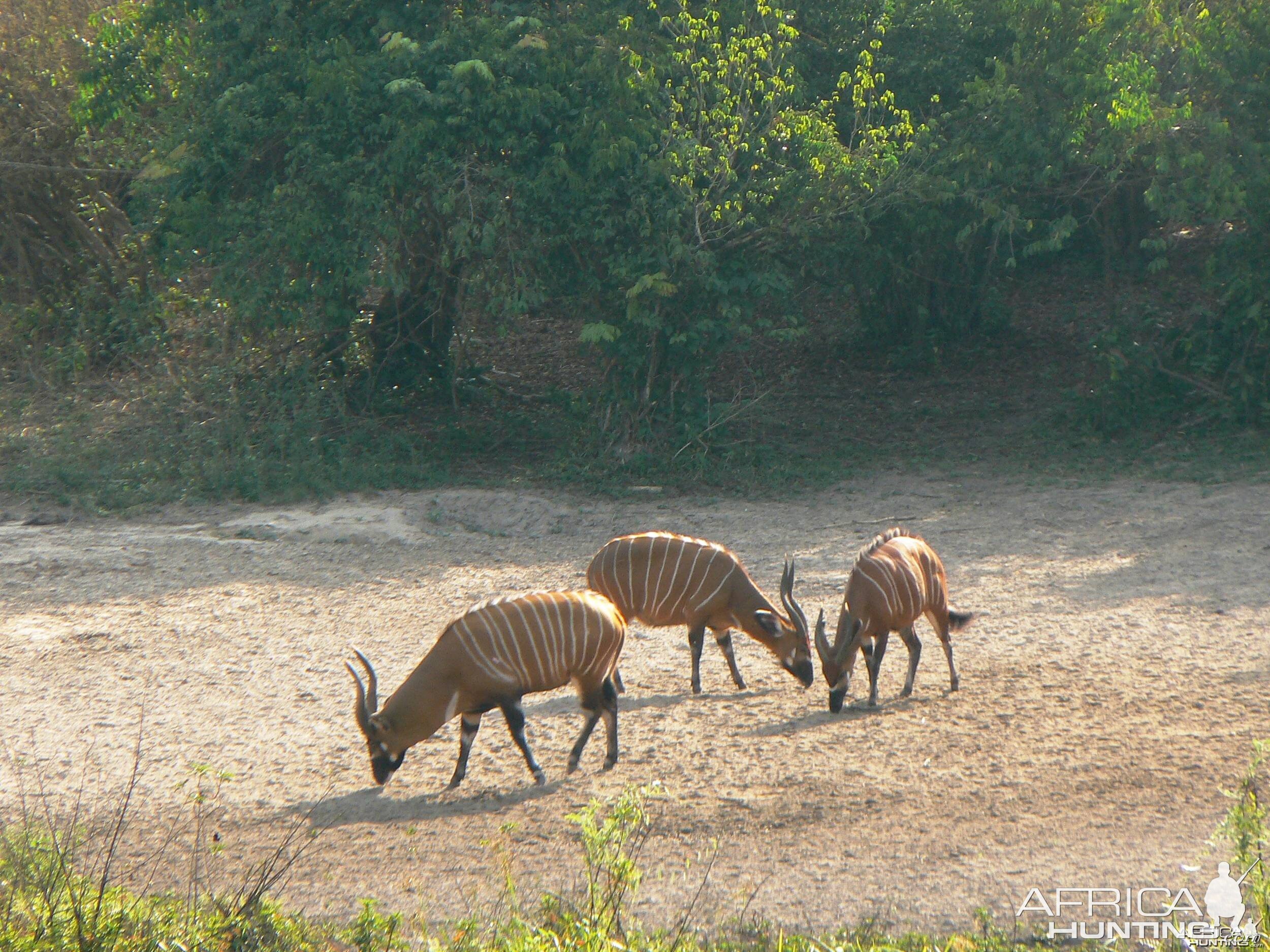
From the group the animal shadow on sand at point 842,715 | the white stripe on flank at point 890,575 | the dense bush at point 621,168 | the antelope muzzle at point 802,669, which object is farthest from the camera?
the dense bush at point 621,168

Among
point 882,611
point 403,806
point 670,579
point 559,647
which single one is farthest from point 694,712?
point 403,806

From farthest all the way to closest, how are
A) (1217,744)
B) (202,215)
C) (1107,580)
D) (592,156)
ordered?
Result: (202,215), (592,156), (1107,580), (1217,744)

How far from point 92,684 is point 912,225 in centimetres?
970

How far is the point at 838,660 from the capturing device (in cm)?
693

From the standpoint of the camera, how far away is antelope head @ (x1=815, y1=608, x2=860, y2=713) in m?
6.91

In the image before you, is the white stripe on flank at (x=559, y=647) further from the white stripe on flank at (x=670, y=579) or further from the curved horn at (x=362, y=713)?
the white stripe on flank at (x=670, y=579)

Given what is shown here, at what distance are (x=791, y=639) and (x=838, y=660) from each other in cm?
38

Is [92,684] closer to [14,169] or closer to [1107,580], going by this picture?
[1107,580]

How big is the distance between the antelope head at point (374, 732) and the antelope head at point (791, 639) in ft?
7.36

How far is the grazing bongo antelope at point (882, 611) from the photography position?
6.94 metres

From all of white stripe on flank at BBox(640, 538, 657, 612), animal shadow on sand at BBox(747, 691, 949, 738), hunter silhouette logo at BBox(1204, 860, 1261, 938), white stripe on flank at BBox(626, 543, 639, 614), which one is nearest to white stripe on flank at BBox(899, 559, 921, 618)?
animal shadow on sand at BBox(747, 691, 949, 738)

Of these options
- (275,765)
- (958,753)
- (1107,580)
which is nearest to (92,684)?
(275,765)

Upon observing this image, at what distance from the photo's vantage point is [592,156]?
11.7 metres

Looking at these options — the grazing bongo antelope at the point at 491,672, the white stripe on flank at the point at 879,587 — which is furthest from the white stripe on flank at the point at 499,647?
the white stripe on flank at the point at 879,587
